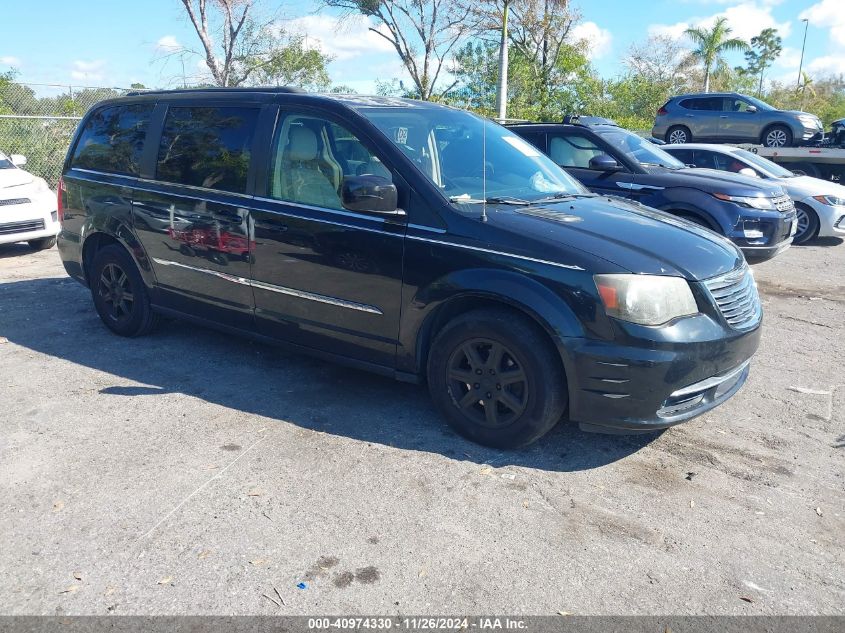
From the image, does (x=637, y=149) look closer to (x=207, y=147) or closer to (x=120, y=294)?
(x=207, y=147)

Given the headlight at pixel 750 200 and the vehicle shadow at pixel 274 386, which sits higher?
the headlight at pixel 750 200

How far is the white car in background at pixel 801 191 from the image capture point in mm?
11312

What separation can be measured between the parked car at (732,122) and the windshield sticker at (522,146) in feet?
46.7

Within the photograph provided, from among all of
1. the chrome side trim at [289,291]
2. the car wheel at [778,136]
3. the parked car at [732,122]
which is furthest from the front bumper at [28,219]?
the car wheel at [778,136]

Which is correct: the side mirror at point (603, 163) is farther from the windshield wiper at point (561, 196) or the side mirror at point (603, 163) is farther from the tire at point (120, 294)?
the tire at point (120, 294)

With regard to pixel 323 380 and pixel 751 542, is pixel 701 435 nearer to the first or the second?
pixel 751 542

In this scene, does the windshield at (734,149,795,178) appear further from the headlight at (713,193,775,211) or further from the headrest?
the headrest

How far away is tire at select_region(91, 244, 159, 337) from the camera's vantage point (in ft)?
18.9

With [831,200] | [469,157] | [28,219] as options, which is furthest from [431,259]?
[831,200]

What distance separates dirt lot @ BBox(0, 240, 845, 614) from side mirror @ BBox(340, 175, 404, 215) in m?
1.31

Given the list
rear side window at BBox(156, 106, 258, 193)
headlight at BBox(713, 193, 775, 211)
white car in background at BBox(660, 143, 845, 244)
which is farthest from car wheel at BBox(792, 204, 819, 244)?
rear side window at BBox(156, 106, 258, 193)

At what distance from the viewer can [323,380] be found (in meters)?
5.12

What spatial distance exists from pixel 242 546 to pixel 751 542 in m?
2.27

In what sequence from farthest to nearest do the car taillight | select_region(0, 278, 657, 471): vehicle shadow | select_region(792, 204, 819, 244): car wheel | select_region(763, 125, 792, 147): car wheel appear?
select_region(763, 125, 792, 147): car wheel < select_region(792, 204, 819, 244): car wheel < the car taillight < select_region(0, 278, 657, 471): vehicle shadow
